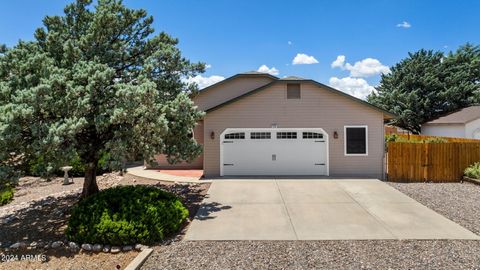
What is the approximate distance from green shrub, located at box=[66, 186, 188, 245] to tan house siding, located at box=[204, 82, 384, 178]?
21.9 ft

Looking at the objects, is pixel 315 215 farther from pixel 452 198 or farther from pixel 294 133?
pixel 294 133

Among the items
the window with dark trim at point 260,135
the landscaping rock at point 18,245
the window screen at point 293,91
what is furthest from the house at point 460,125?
the landscaping rock at point 18,245

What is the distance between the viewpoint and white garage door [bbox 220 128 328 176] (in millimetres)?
13617

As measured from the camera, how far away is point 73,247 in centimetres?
605

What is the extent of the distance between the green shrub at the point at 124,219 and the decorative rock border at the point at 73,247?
10 cm

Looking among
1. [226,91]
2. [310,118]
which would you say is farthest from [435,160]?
[226,91]

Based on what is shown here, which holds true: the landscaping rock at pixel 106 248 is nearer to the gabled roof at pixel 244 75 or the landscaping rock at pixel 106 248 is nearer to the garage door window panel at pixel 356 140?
the garage door window panel at pixel 356 140

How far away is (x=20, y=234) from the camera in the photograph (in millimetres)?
6953

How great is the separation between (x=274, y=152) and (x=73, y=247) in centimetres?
935

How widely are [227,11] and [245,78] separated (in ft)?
14.2

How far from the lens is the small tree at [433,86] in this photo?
28.5 meters

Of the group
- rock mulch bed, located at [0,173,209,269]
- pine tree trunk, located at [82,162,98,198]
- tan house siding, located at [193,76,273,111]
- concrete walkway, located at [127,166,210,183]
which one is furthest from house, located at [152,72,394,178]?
pine tree trunk, located at [82,162,98,198]

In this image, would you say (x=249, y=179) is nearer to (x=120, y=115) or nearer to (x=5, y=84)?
(x=120, y=115)

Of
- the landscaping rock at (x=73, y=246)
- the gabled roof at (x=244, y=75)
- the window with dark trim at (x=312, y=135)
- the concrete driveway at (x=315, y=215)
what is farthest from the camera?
the gabled roof at (x=244, y=75)
